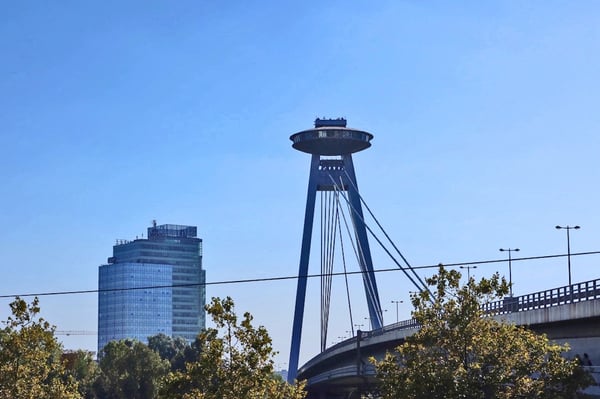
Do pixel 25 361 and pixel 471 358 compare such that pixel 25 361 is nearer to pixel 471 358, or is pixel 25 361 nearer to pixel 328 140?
pixel 471 358

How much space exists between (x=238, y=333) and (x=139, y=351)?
121303 mm

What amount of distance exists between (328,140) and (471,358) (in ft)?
299

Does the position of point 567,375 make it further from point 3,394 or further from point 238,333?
point 3,394

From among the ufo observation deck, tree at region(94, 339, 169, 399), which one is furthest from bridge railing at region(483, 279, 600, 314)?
tree at region(94, 339, 169, 399)

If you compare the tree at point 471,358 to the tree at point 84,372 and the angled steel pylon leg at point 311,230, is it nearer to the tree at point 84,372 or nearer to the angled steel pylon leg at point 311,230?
the angled steel pylon leg at point 311,230

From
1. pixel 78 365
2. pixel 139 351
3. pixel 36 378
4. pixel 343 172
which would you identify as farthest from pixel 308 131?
pixel 36 378

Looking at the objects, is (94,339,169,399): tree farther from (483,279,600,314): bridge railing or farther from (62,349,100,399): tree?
(483,279,600,314): bridge railing

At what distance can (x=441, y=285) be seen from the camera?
155 ft

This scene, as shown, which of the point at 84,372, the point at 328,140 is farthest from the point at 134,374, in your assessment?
the point at 328,140

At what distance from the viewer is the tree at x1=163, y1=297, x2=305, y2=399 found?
145 ft

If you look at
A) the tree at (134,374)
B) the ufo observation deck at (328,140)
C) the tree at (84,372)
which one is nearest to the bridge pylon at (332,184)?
the ufo observation deck at (328,140)

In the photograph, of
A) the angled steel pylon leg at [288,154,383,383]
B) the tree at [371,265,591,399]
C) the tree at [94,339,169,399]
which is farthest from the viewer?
the tree at [94,339,169,399]

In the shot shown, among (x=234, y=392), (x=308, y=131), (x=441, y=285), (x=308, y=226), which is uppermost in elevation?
(x=308, y=131)

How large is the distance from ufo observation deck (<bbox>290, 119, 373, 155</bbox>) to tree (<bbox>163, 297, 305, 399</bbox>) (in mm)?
89752
